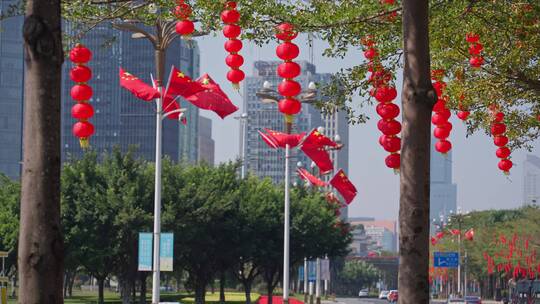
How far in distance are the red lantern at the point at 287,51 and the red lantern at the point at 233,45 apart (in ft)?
2.57

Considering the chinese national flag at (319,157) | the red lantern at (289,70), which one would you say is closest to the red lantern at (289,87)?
the red lantern at (289,70)

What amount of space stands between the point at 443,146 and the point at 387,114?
3648 millimetres

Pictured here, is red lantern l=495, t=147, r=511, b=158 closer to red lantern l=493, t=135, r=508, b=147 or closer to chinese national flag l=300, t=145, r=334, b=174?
red lantern l=493, t=135, r=508, b=147

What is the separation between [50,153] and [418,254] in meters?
5.65

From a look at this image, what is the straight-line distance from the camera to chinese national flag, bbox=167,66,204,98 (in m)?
27.8

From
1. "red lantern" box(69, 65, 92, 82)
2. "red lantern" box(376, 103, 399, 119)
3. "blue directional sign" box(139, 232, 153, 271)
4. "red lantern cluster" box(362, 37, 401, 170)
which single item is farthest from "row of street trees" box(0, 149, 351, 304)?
"red lantern" box(376, 103, 399, 119)

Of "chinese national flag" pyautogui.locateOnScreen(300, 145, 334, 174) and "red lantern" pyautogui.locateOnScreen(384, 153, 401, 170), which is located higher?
"chinese national flag" pyautogui.locateOnScreen(300, 145, 334, 174)

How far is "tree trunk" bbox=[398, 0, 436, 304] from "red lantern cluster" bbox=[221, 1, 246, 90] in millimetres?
5338

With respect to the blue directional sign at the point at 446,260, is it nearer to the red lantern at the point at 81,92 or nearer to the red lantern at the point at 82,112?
the red lantern at the point at 82,112

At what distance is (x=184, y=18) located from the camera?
20.5 m

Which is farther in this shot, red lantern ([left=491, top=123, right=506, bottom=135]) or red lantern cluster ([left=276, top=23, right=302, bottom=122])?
red lantern ([left=491, top=123, right=506, bottom=135])

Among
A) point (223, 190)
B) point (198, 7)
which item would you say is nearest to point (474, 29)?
point (198, 7)

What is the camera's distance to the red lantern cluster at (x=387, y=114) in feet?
61.0

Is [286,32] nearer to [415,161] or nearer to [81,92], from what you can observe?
[81,92]
